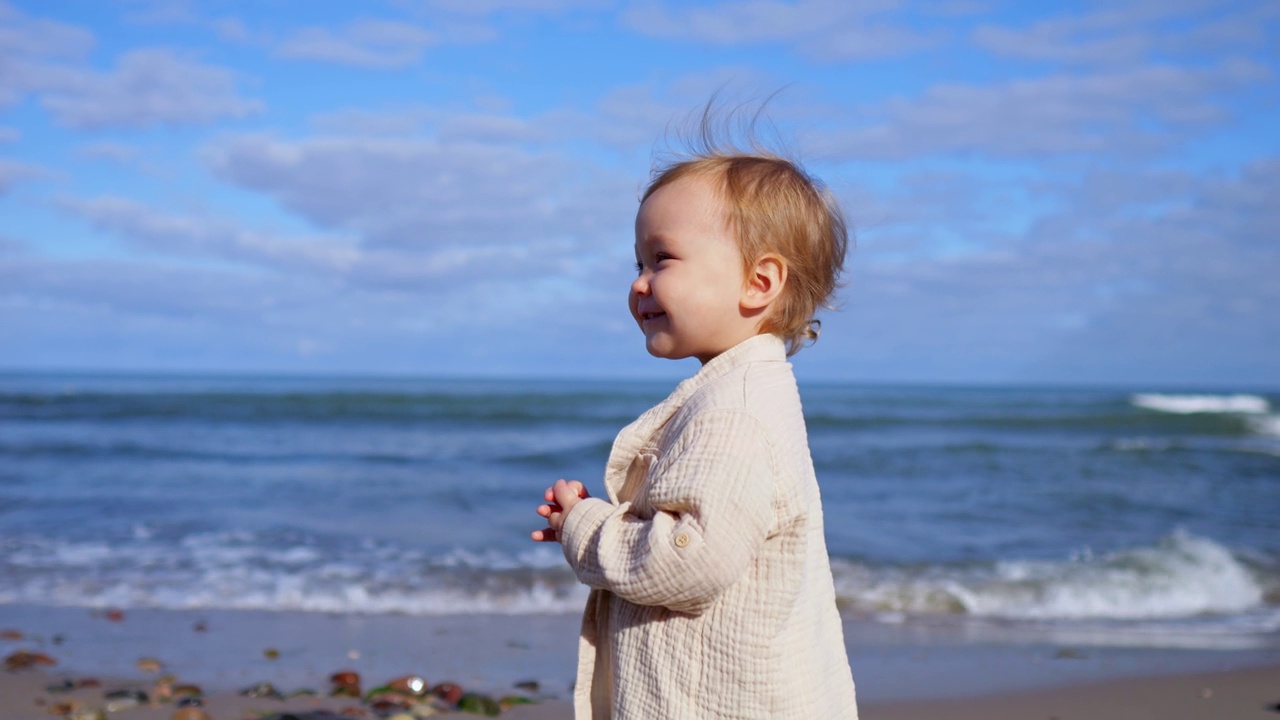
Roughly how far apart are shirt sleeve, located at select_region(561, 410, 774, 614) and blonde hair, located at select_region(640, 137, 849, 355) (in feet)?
1.18

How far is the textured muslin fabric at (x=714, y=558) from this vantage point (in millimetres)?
1770

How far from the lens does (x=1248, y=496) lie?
38.0ft

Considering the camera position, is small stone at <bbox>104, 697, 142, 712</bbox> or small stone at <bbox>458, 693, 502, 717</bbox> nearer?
small stone at <bbox>104, 697, 142, 712</bbox>

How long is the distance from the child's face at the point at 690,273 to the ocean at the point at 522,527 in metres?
4.37

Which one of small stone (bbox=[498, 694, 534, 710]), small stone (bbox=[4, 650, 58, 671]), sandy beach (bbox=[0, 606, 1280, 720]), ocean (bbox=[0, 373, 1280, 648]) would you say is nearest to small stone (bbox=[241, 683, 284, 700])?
sandy beach (bbox=[0, 606, 1280, 720])

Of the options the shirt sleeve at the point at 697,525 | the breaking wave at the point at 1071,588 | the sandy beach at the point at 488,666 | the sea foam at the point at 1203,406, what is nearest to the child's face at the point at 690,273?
the shirt sleeve at the point at 697,525

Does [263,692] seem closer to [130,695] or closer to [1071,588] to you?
[130,695]

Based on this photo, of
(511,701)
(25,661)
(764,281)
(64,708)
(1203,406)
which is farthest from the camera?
(1203,406)

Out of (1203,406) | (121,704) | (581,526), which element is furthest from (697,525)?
(1203,406)

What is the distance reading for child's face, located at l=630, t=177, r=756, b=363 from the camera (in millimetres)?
2014

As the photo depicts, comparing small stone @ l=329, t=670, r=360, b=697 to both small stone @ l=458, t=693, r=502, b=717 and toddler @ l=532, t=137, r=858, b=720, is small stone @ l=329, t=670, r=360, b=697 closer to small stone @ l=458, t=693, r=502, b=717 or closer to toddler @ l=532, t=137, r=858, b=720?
small stone @ l=458, t=693, r=502, b=717

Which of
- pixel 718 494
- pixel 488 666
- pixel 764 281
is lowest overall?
pixel 488 666

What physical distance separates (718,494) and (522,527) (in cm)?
701

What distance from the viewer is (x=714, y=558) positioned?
5.72ft
